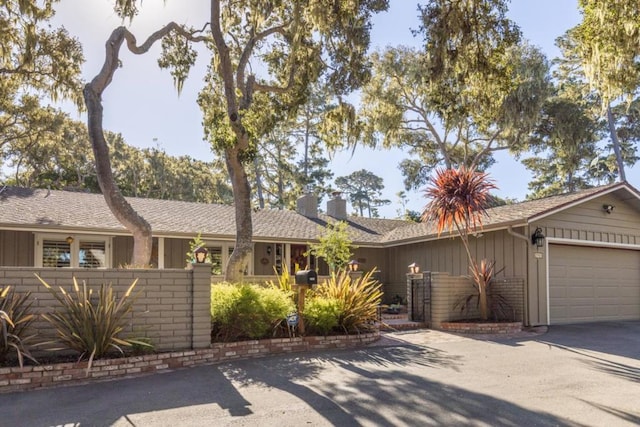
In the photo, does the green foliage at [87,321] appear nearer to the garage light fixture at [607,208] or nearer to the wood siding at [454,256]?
the wood siding at [454,256]

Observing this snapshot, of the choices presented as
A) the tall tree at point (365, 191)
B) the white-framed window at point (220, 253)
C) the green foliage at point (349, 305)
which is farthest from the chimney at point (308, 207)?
the tall tree at point (365, 191)

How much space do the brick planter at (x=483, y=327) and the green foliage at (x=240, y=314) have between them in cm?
447

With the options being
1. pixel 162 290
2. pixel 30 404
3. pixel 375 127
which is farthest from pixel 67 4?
pixel 375 127

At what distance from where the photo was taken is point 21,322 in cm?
593

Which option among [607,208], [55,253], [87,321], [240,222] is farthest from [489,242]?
[55,253]

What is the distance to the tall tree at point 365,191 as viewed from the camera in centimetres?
4931

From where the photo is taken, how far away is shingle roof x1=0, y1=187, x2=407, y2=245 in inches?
470

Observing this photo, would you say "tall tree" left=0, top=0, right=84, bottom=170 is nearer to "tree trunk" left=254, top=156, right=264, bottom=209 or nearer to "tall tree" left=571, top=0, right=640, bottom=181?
"tall tree" left=571, top=0, right=640, bottom=181

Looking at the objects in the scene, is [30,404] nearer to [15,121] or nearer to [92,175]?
[15,121]

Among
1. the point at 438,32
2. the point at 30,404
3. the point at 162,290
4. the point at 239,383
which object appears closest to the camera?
the point at 30,404

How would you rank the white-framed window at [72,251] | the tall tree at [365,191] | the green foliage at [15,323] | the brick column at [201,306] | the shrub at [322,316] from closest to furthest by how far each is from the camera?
the green foliage at [15,323], the brick column at [201,306], the shrub at [322,316], the white-framed window at [72,251], the tall tree at [365,191]

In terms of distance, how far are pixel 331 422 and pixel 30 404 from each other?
3.19 m

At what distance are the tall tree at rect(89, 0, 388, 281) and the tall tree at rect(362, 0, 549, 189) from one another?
6.14ft

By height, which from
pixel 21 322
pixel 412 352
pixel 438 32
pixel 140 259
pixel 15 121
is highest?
pixel 15 121
